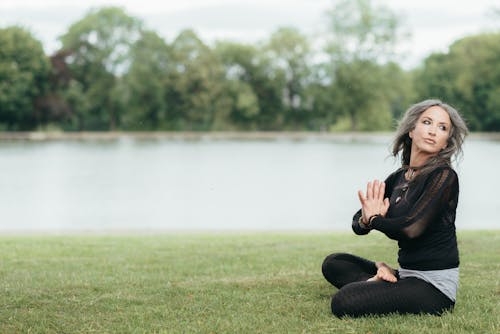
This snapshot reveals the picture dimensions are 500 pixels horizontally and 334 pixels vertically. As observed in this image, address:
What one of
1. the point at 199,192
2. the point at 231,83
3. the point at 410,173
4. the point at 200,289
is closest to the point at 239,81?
the point at 231,83

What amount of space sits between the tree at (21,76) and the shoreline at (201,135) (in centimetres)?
158

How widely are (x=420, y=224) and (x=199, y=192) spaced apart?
741 inches

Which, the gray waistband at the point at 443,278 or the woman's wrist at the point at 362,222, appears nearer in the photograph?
the gray waistband at the point at 443,278

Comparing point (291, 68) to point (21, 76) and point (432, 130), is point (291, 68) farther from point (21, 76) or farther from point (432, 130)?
point (432, 130)

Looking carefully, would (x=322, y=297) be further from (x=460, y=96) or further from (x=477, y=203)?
(x=460, y=96)

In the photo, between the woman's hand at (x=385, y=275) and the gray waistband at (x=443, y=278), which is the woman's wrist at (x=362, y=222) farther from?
the gray waistband at (x=443, y=278)

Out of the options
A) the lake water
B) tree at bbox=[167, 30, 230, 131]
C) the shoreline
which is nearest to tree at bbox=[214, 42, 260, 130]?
tree at bbox=[167, 30, 230, 131]

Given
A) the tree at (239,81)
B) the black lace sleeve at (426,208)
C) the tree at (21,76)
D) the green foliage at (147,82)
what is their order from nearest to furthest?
1. the black lace sleeve at (426,208)
2. the tree at (21,76)
3. the green foliage at (147,82)
4. the tree at (239,81)

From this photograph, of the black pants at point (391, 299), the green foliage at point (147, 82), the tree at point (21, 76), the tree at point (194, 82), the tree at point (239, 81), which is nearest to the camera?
the black pants at point (391, 299)

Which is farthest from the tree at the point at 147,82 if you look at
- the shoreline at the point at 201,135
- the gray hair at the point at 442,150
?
the gray hair at the point at 442,150

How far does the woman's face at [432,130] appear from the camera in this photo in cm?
472

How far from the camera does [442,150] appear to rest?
475 cm

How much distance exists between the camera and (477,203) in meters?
19.5

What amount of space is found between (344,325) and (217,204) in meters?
15.5
